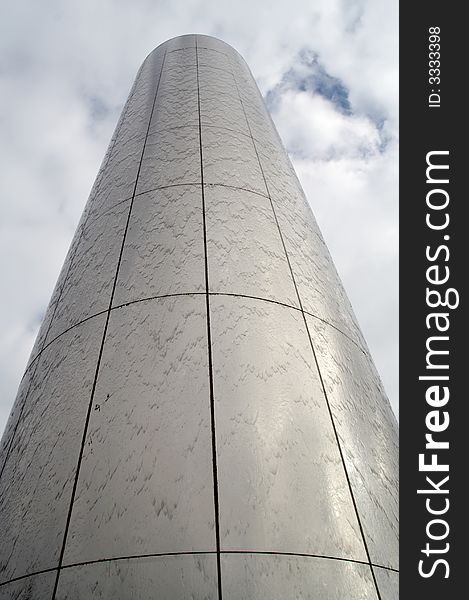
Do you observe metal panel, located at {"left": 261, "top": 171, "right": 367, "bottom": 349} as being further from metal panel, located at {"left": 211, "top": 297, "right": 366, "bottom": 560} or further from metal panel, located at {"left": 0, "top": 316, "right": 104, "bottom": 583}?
metal panel, located at {"left": 0, "top": 316, "right": 104, "bottom": 583}

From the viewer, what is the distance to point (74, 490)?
4285mm

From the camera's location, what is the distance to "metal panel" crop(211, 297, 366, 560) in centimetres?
391

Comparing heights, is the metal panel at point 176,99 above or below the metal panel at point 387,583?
above

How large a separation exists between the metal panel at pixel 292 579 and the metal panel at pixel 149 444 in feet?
0.84

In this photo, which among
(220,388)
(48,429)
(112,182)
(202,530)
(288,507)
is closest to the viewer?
(202,530)

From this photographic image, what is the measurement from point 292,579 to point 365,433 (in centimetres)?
176

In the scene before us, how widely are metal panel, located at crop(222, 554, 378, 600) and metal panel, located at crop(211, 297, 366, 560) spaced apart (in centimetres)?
8

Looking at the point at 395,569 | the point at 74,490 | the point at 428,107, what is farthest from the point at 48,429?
the point at 428,107

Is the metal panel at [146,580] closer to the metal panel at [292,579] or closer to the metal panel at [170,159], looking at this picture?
the metal panel at [292,579]

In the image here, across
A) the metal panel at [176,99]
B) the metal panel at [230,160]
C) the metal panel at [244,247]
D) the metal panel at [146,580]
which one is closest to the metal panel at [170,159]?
the metal panel at [230,160]

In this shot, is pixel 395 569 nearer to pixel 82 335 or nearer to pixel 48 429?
pixel 48 429

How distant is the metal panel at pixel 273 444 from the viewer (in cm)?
391

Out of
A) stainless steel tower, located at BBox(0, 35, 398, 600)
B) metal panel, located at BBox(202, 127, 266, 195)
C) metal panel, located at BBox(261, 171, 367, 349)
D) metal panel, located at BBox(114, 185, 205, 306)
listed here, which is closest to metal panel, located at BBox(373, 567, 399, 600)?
stainless steel tower, located at BBox(0, 35, 398, 600)

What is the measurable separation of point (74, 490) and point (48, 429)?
934mm
